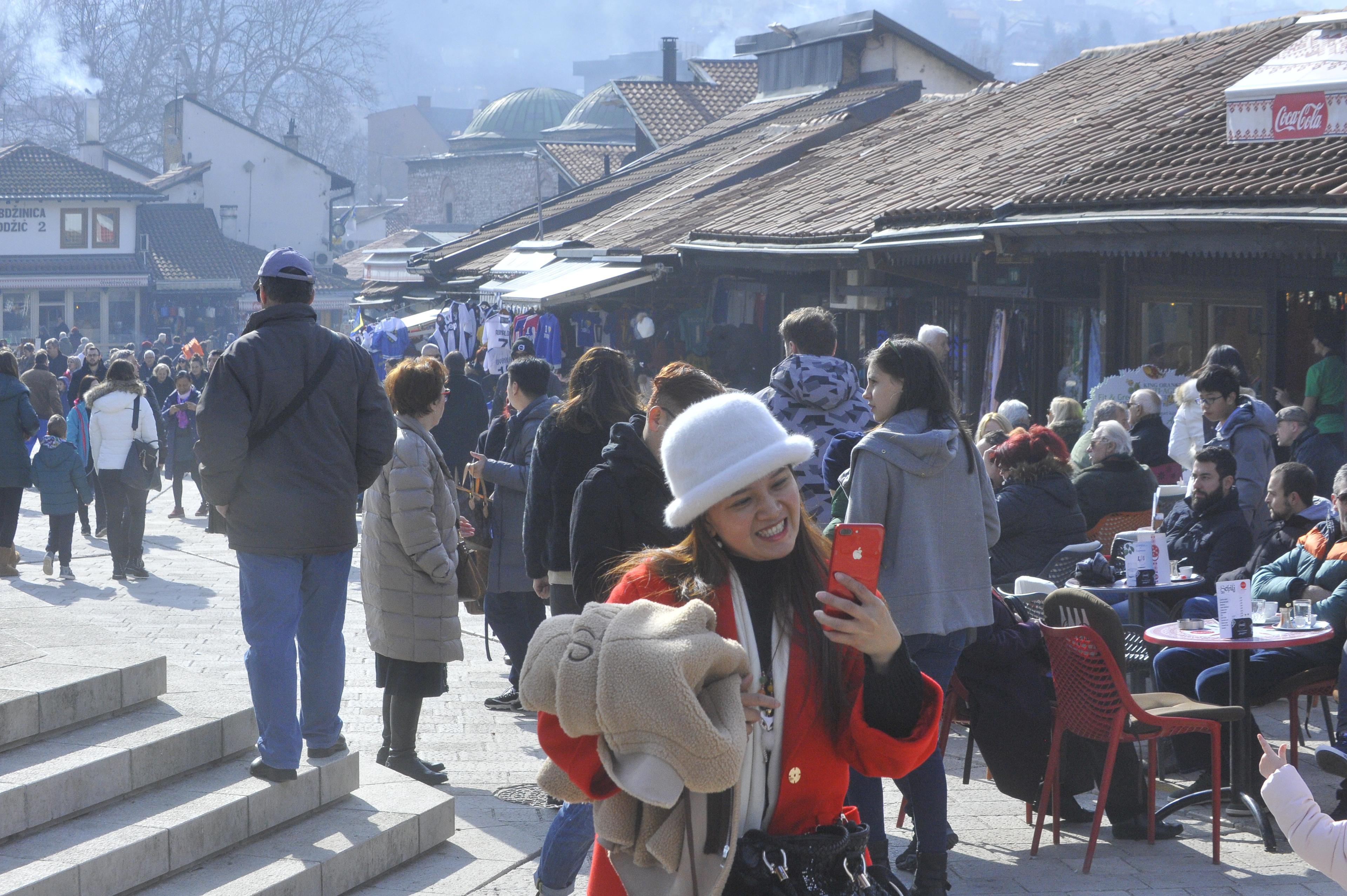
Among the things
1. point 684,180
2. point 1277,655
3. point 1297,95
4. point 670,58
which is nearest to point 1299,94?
point 1297,95

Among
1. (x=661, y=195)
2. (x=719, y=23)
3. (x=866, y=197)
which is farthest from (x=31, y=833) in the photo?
(x=719, y=23)

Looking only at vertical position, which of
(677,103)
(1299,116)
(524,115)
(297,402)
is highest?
(524,115)

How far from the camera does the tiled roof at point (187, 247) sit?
45.8 metres

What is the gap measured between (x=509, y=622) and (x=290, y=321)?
8.05 ft

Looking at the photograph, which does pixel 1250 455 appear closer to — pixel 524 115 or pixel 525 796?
pixel 525 796

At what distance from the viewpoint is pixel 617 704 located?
2.23 metres

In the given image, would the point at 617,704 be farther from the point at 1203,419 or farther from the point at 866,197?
the point at 866,197

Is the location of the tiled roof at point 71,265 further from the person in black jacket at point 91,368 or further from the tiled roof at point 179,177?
the person in black jacket at point 91,368

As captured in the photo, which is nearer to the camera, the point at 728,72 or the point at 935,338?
the point at 935,338

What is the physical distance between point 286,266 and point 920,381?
7.16ft

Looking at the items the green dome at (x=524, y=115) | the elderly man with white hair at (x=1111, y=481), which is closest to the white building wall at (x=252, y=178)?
the green dome at (x=524, y=115)

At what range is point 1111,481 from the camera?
7984 millimetres

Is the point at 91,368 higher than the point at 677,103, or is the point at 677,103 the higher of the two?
the point at 677,103

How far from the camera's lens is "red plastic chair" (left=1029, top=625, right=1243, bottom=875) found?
512cm
